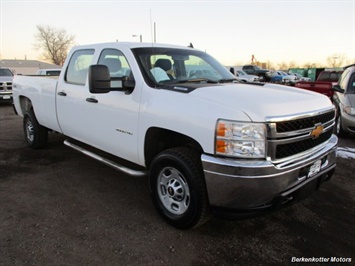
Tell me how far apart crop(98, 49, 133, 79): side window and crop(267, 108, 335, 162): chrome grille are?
1.86 m

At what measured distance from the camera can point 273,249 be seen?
300 centimetres

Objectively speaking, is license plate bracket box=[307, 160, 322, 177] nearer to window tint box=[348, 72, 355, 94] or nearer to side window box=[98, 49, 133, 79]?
side window box=[98, 49, 133, 79]

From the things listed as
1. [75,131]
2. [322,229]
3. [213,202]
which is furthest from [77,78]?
[322,229]

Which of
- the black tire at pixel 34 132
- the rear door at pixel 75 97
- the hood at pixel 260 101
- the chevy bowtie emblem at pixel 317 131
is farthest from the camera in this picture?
the black tire at pixel 34 132

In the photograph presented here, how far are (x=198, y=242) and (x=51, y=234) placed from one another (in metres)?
1.48

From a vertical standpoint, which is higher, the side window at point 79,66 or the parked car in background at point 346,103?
the side window at point 79,66

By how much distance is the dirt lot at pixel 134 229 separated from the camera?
113 inches

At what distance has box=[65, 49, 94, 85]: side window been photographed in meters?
4.57

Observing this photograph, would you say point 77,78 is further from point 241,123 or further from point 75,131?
point 241,123

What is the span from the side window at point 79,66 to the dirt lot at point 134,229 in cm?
149

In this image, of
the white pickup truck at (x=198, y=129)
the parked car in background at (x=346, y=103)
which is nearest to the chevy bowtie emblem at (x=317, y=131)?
the white pickup truck at (x=198, y=129)

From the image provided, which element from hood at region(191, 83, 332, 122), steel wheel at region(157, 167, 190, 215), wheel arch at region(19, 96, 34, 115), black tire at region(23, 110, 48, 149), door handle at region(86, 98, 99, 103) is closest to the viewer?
hood at region(191, 83, 332, 122)

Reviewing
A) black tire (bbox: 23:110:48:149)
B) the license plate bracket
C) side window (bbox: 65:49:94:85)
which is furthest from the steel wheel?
black tire (bbox: 23:110:48:149)

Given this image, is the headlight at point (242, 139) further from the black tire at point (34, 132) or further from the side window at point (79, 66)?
the black tire at point (34, 132)
